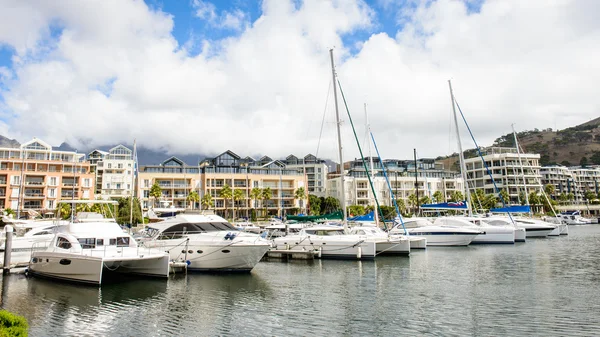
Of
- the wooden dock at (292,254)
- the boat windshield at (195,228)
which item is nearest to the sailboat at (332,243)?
the wooden dock at (292,254)

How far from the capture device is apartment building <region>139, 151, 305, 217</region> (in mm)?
100938

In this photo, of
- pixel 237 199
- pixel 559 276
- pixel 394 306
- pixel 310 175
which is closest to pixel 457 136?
pixel 559 276

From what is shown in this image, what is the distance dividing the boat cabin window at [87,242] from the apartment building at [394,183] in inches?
3652

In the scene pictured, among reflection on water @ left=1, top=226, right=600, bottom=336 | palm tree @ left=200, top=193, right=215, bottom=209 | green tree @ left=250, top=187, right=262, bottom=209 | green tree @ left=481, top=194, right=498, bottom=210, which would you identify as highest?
green tree @ left=250, top=187, right=262, bottom=209

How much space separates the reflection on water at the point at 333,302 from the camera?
51.0ft

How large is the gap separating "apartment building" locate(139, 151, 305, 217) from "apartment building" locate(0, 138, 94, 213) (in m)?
13.5

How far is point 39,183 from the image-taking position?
9062cm

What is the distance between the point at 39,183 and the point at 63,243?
7812 cm

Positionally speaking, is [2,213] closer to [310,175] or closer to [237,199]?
[237,199]

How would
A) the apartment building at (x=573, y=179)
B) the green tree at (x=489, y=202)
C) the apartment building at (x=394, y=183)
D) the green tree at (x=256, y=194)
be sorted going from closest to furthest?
Answer: 1. the green tree at (x=256, y=194)
2. the green tree at (x=489, y=202)
3. the apartment building at (x=394, y=183)
4. the apartment building at (x=573, y=179)

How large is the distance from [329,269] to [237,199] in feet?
230

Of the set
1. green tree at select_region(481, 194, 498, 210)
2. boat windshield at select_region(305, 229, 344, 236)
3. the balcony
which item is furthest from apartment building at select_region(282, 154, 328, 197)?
boat windshield at select_region(305, 229, 344, 236)

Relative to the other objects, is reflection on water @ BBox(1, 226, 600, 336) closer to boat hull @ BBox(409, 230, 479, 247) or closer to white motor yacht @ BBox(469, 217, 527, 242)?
boat hull @ BBox(409, 230, 479, 247)

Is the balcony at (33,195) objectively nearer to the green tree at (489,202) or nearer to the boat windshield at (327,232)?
the boat windshield at (327,232)
